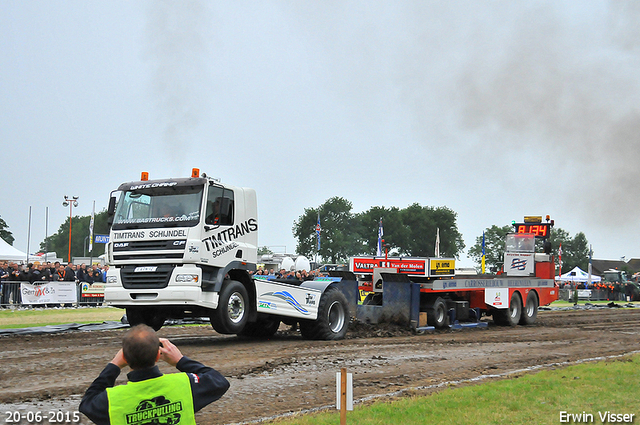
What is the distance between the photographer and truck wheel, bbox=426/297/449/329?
18.0 metres

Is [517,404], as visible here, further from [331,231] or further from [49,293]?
[331,231]

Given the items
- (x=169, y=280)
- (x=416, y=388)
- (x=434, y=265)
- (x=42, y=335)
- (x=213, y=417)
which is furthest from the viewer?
(x=434, y=265)

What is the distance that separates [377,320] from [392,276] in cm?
121

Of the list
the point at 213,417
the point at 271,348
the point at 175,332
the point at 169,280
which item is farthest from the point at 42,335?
the point at 213,417

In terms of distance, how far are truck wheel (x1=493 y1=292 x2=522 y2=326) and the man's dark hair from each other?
18614 millimetres

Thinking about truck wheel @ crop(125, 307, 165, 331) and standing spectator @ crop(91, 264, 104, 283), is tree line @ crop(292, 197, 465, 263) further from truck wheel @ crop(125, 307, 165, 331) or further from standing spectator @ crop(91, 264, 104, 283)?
truck wheel @ crop(125, 307, 165, 331)

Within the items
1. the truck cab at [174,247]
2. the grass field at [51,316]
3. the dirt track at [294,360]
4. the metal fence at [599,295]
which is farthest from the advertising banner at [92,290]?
the metal fence at [599,295]

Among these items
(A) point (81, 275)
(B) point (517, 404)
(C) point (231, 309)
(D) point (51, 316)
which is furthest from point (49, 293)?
(B) point (517, 404)

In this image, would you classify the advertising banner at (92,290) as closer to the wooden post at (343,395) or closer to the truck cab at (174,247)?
the truck cab at (174,247)

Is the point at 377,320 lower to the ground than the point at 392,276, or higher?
lower

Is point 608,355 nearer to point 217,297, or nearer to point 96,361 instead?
point 217,297

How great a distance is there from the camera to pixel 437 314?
1823cm

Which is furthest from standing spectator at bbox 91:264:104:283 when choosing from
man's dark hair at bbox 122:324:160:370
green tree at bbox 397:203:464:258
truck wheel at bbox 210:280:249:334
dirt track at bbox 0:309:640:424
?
green tree at bbox 397:203:464:258

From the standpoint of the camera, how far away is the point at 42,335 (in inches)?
592
